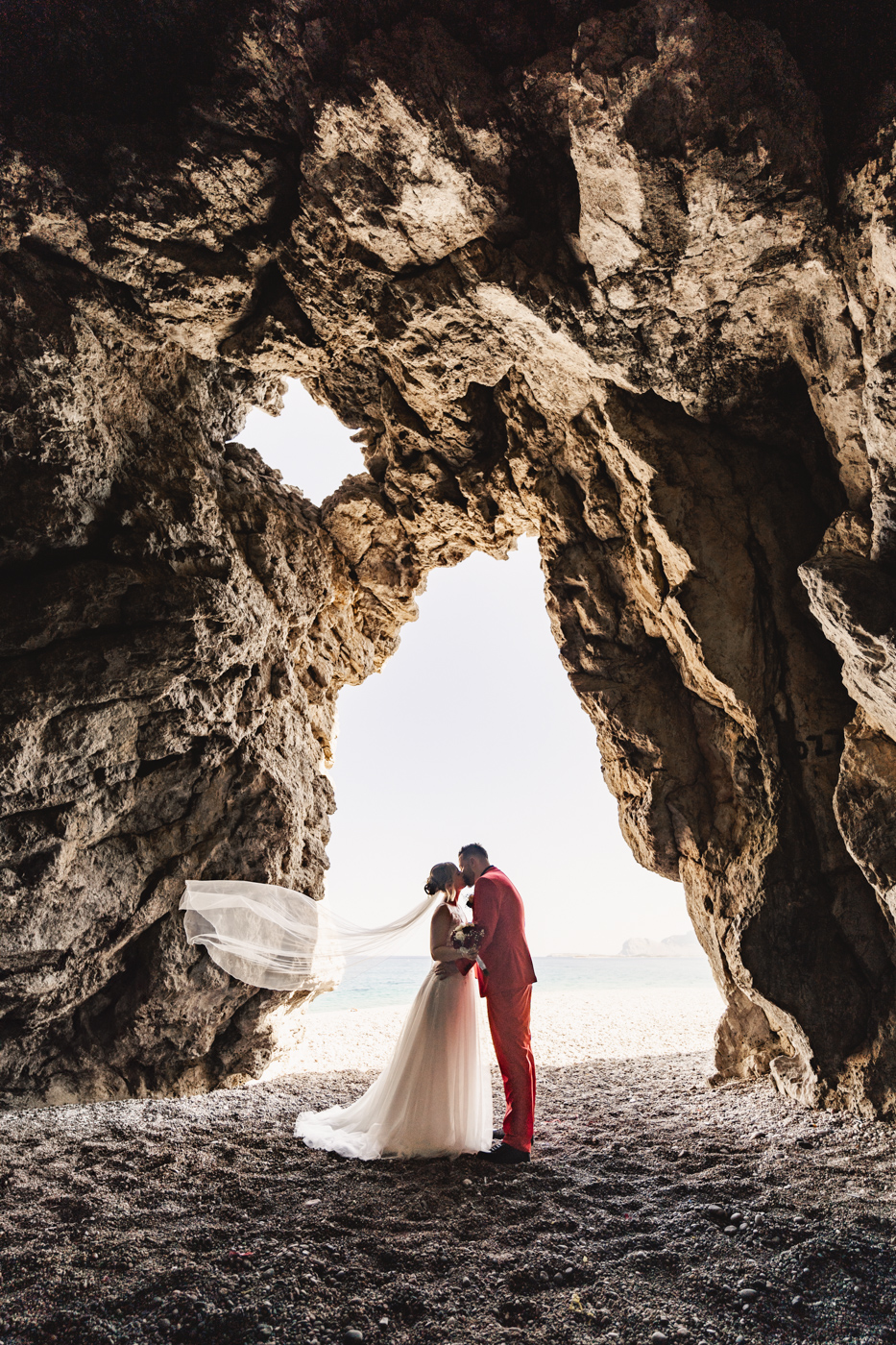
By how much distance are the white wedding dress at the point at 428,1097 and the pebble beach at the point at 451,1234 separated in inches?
7.6

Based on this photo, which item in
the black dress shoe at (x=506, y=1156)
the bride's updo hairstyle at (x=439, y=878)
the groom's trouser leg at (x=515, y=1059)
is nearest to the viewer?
the black dress shoe at (x=506, y=1156)

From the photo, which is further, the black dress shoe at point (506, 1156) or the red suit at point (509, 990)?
the red suit at point (509, 990)

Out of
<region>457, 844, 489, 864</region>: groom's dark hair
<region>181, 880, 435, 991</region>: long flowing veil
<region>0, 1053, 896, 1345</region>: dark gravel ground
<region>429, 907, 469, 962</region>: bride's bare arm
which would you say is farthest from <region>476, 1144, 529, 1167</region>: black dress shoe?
<region>457, 844, 489, 864</region>: groom's dark hair

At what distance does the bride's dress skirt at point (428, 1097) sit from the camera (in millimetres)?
5262

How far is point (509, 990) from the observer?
18.4 feet

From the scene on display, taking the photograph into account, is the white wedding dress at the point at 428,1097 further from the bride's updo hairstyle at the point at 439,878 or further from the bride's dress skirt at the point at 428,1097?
the bride's updo hairstyle at the point at 439,878

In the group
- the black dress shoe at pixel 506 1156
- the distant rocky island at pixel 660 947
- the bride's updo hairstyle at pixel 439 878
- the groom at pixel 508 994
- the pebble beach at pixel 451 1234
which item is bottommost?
the distant rocky island at pixel 660 947

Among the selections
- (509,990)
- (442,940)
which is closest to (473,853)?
(442,940)

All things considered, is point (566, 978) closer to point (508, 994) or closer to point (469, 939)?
point (508, 994)

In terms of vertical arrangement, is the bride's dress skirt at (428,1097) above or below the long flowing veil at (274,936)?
below

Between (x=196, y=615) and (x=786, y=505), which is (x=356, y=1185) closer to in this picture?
(x=196, y=615)

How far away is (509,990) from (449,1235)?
1942mm

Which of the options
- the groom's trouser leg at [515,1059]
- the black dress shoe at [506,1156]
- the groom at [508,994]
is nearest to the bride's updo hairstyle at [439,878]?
the groom at [508,994]

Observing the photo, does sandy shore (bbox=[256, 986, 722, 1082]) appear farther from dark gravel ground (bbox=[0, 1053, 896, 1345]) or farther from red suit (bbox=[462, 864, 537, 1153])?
red suit (bbox=[462, 864, 537, 1153])
